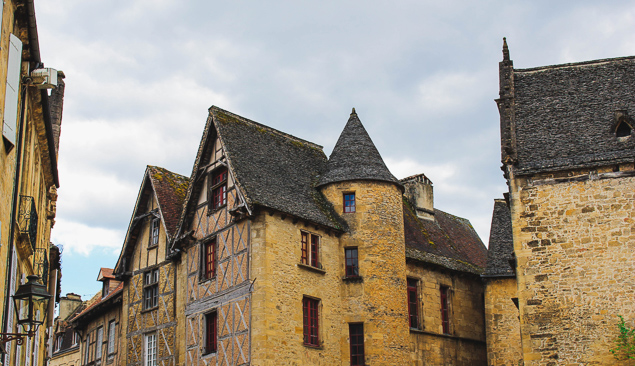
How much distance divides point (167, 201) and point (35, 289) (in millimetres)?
16501

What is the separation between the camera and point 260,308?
1991cm

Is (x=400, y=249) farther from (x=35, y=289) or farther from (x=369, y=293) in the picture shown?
(x=35, y=289)

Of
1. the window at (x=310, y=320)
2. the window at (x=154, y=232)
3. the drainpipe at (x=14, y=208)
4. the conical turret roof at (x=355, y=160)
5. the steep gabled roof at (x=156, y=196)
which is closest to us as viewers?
the drainpipe at (x=14, y=208)

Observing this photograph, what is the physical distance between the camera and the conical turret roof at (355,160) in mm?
23500

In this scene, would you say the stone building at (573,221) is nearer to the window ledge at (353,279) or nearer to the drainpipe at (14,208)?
the window ledge at (353,279)

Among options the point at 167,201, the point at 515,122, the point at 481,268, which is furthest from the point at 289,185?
the point at 481,268

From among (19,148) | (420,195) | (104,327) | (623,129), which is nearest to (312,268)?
(420,195)

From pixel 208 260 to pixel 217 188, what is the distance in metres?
2.25

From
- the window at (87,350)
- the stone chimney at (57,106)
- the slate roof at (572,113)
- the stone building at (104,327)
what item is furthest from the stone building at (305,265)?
the window at (87,350)

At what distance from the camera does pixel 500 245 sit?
2561 centimetres

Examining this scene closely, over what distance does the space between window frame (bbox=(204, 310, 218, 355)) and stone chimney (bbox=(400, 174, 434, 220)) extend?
10.00 metres

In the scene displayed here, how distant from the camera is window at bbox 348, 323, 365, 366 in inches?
856

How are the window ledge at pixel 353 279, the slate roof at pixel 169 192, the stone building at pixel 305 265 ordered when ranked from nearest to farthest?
the stone building at pixel 305 265
the window ledge at pixel 353 279
the slate roof at pixel 169 192

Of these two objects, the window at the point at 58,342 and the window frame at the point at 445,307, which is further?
the window at the point at 58,342
